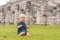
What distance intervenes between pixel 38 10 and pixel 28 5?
2947 millimetres

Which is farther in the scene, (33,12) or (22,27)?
(33,12)

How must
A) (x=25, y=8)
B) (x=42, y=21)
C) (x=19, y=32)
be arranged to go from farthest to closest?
(x=25, y=8) → (x=42, y=21) → (x=19, y=32)

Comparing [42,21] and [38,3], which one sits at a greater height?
[38,3]

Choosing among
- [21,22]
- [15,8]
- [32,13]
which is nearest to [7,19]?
[15,8]

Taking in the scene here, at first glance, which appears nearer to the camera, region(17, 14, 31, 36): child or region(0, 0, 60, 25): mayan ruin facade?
region(17, 14, 31, 36): child

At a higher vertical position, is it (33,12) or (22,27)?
(22,27)

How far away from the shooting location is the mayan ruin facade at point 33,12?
3547cm

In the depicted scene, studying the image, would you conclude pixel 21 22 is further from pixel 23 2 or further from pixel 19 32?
pixel 23 2

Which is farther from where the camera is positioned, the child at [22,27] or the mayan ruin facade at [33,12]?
the mayan ruin facade at [33,12]

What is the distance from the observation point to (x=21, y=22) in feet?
42.2

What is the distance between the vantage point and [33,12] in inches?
1467

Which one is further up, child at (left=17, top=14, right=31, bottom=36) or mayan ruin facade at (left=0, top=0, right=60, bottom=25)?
child at (left=17, top=14, right=31, bottom=36)

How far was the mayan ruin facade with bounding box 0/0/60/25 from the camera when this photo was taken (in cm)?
3547

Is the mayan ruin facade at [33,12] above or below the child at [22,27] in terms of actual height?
below
